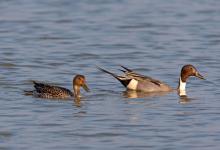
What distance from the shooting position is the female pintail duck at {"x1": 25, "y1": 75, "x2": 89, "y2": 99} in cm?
1417

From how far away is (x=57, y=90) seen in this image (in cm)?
1411

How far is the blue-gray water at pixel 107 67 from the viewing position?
11.6 meters

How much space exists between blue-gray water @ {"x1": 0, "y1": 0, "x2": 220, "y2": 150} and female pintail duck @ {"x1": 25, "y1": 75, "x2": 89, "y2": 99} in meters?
0.17

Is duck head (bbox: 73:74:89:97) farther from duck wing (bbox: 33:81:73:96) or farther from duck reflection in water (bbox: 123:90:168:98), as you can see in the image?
duck reflection in water (bbox: 123:90:168:98)

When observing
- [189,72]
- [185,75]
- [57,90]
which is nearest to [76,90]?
[57,90]

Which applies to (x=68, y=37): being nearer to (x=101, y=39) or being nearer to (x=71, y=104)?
(x=101, y=39)

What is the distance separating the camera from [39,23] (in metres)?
22.5

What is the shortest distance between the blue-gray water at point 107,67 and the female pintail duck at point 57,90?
6.7 inches

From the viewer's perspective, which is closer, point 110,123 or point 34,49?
point 110,123

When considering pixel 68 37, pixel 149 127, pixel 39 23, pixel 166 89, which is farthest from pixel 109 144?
pixel 39 23

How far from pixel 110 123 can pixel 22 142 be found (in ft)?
5.20

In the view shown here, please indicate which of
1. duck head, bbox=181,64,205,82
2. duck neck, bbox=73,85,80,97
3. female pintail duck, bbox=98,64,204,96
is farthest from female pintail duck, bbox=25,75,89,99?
duck head, bbox=181,64,205,82

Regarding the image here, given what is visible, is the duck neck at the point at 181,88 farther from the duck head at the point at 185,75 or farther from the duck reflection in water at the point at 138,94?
the duck reflection in water at the point at 138,94

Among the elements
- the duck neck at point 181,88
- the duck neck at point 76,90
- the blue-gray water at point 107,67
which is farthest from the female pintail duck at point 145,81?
the duck neck at point 76,90
